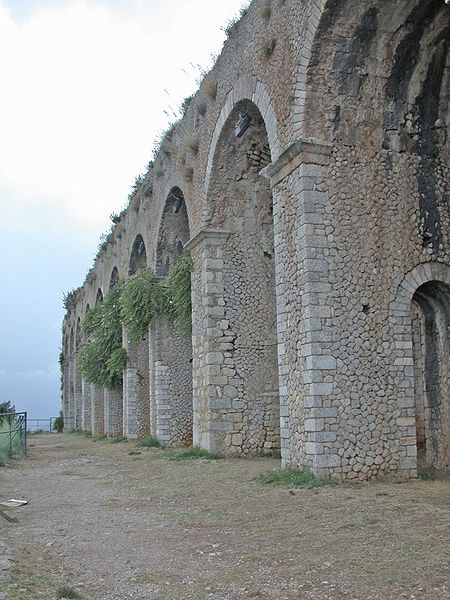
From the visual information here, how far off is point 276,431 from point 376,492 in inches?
216

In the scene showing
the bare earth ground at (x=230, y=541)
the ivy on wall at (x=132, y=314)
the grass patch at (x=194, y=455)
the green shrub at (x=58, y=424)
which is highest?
the ivy on wall at (x=132, y=314)

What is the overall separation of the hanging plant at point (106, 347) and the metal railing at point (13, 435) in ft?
18.8

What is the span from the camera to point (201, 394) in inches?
550

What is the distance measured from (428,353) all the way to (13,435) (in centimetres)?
1043

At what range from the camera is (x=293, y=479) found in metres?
9.04

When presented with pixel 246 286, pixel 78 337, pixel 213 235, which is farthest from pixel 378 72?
pixel 78 337

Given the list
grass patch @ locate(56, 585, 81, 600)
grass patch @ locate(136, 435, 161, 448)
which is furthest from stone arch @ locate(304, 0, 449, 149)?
grass patch @ locate(136, 435, 161, 448)

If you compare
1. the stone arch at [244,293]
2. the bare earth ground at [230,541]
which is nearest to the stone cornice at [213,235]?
the stone arch at [244,293]

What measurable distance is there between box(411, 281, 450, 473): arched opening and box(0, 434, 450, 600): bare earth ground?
1.49 meters

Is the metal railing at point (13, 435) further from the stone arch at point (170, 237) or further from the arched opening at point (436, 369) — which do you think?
the arched opening at point (436, 369)

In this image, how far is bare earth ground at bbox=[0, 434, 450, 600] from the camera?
4.92 m

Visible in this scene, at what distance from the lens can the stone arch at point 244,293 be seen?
527 inches

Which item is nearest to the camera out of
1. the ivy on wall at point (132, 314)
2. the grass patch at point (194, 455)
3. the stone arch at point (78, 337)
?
the grass patch at point (194, 455)

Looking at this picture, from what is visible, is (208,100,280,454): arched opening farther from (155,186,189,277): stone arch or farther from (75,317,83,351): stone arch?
(75,317,83,351): stone arch
